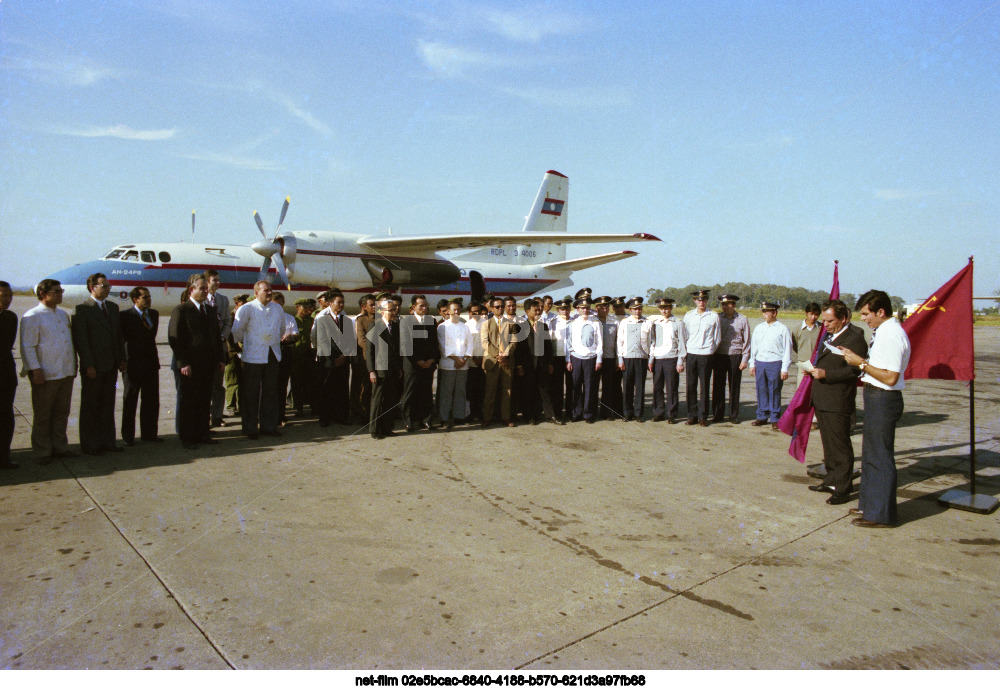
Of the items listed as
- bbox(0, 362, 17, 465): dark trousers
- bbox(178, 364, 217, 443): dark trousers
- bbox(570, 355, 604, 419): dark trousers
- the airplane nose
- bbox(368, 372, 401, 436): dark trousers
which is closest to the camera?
bbox(0, 362, 17, 465): dark trousers

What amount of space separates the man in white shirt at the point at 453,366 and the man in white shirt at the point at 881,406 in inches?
195

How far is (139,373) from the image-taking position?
7.16m

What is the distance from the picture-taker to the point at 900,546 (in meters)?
4.54

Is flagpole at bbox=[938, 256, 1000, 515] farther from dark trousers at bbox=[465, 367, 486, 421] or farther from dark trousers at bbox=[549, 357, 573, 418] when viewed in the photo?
dark trousers at bbox=[465, 367, 486, 421]

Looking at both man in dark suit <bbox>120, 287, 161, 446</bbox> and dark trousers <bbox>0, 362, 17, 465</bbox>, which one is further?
man in dark suit <bbox>120, 287, 161, 446</bbox>

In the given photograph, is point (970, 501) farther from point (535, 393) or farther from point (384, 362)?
point (384, 362)

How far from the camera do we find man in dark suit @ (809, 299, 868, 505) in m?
5.56

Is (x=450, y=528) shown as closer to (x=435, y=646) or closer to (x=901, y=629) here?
(x=435, y=646)

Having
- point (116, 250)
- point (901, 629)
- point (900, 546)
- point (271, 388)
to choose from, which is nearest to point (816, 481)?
point (900, 546)

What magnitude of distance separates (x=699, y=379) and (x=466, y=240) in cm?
1122

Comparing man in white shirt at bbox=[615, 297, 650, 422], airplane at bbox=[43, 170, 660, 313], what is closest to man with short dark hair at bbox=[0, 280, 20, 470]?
man in white shirt at bbox=[615, 297, 650, 422]

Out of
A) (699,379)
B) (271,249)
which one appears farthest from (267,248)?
(699,379)

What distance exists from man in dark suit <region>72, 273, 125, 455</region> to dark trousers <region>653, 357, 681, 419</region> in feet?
23.4

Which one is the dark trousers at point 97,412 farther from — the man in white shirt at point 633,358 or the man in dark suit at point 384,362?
the man in white shirt at point 633,358
